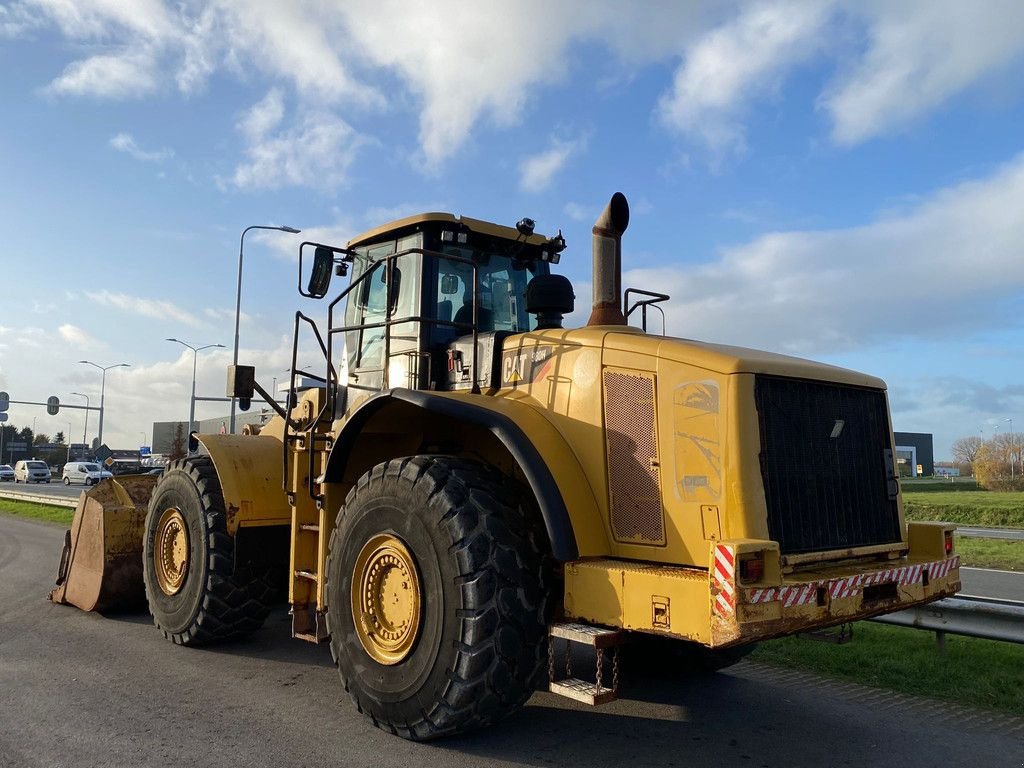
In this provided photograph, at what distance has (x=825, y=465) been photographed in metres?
4.54

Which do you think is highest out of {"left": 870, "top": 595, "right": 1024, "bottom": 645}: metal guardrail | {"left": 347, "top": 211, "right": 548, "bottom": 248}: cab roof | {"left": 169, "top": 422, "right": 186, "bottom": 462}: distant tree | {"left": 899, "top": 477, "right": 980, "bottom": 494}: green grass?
{"left": 347, "top": 211, "right": 548, "bottom": 248}: cab roof

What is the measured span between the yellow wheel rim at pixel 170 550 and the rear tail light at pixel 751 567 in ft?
16.1

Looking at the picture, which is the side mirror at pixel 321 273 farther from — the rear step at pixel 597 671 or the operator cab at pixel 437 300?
the rear step at pixel 597 671

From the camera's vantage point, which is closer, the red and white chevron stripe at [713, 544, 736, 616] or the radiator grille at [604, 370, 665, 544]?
the red and white chevron stripe at [713, 544, 736, 616]

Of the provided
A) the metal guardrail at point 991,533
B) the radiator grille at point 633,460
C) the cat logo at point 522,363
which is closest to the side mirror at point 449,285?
the cat logo at point 522,363

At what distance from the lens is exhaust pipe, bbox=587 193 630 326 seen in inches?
208

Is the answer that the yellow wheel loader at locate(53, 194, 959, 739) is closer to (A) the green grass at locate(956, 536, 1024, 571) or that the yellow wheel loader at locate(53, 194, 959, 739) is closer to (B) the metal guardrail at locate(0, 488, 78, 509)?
(A) the green grass at locate(956, 536, 1024, 571)

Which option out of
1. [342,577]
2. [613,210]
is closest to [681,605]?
[342,577]

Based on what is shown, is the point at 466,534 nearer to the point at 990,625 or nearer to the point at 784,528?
the point at 784,528

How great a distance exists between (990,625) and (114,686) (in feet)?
19.5

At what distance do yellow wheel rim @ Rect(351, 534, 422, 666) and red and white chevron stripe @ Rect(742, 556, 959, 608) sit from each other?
182 cm

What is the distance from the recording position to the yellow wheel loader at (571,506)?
13.3 feet

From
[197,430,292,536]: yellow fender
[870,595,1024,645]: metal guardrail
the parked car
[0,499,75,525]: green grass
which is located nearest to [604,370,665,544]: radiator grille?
[870,595,1024,645]: metal guardrail

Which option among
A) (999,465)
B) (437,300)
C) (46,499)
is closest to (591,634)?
(437,300)
